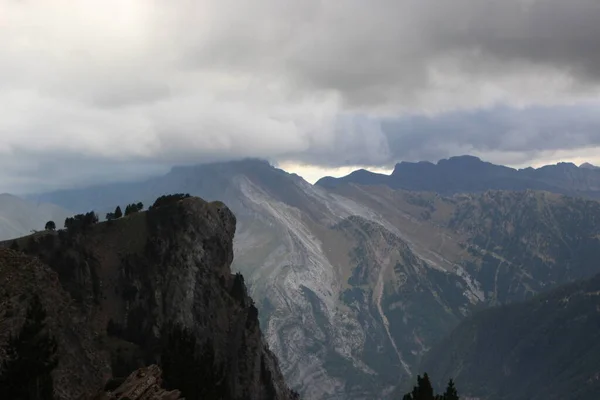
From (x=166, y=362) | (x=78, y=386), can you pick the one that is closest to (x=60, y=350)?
(x=78, y=386)

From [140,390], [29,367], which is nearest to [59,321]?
[29,367]

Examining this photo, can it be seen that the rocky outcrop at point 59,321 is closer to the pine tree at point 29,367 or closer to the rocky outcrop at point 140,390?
the pine tree at point 29,367

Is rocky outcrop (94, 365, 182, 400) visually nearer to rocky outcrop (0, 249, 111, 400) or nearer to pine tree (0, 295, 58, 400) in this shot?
pine tree (0, 295, 58, 400)

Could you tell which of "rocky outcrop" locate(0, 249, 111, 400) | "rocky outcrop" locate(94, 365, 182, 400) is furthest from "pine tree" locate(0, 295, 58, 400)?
"rocky outcrop" locate(0, 249, 111, 400)

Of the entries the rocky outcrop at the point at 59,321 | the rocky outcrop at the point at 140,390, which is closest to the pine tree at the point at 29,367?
the rocky outcrop at the point at 140,390

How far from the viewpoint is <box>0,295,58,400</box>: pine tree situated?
297 feet

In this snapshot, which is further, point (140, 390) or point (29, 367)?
point (29, 367)

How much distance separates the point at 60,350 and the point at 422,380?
8461 cm

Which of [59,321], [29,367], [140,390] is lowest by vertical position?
[59,321]

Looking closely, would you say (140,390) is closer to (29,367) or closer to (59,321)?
(29,367)

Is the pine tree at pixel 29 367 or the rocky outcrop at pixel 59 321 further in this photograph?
the rocky outcrop at pixel 59 321

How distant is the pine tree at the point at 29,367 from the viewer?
297 ft

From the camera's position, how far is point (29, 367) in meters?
93.1

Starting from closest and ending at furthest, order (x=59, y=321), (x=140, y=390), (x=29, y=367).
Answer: (x=140, y=390), (x=29, y=367), (x=59, y=321)
